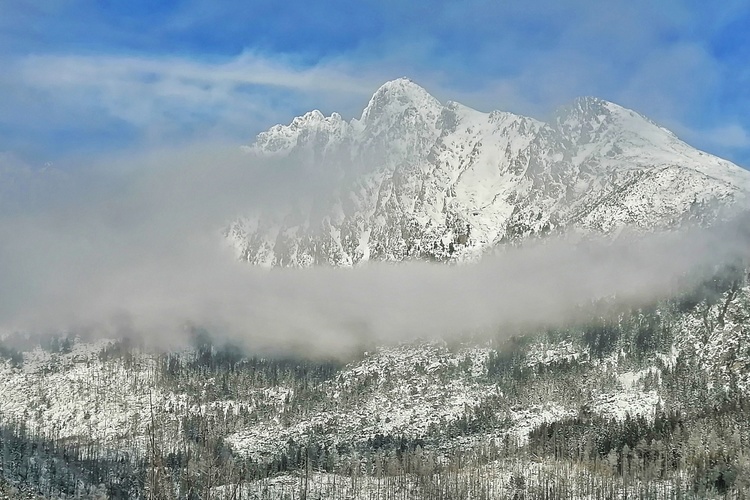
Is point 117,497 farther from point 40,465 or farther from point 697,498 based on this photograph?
point 697,498

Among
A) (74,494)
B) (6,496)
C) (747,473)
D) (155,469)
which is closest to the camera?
(155,469)

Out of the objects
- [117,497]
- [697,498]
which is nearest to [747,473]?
[697,498]

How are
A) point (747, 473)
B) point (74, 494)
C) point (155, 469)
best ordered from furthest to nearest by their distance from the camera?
1. point (747, 473)
2. point (74, 494)
3. point (155, 469)

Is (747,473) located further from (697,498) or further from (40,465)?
(40,465)

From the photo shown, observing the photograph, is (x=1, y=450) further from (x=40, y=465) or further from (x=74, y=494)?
(x=74, y=494)

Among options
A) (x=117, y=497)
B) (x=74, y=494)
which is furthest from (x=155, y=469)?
(x=117, y=497)

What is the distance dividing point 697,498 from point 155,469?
184884 mm

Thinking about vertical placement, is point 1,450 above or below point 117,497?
above

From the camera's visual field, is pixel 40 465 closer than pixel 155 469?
No

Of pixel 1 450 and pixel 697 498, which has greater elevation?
pixel 1 450

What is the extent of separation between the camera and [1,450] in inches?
7687

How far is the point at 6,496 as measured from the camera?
12781cm

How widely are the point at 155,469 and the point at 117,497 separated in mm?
168022

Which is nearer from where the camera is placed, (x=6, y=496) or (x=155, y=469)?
(x=155, y=469)
